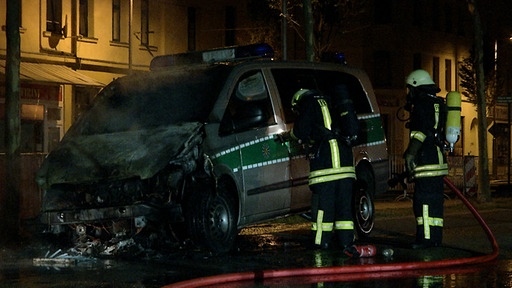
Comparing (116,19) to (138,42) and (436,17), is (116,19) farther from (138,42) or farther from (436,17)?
(436,17)

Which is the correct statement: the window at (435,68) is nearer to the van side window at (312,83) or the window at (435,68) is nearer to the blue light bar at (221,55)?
the van side window at (312,83)

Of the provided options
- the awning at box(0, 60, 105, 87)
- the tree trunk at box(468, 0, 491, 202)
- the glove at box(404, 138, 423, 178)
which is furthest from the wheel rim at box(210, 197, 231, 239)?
the awning at box(0, 60, 105, 87)

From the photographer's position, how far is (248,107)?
10.4 metres

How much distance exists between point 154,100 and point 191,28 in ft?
88.4

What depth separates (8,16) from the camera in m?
13.2

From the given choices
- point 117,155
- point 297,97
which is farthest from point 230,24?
point 117,155

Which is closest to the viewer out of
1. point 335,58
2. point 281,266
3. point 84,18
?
point 281,266

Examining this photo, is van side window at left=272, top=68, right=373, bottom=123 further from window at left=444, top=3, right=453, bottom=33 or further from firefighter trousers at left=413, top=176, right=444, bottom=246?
window at left=444, top=3, right=453, bottom=33

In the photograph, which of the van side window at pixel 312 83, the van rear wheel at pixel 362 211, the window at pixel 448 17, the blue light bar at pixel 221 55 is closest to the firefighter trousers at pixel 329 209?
the van side window at pixel 312 83

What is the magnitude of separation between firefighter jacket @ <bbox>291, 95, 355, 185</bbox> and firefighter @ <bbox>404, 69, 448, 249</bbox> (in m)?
0.78

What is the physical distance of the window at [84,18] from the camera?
32.2 meters

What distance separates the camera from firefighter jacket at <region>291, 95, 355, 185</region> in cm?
998

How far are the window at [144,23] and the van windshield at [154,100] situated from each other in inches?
936

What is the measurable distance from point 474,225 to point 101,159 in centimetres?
631
